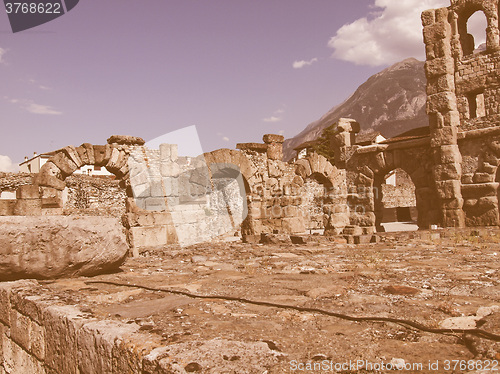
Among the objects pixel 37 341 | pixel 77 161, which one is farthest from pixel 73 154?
pixel 37 341

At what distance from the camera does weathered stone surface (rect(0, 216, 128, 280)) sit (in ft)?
12.0

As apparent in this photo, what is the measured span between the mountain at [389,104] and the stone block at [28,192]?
318ft

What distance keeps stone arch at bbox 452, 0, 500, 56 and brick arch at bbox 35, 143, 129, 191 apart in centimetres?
1190

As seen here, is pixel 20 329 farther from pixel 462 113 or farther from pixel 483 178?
pixel 462 113

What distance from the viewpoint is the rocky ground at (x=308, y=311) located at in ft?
5.98

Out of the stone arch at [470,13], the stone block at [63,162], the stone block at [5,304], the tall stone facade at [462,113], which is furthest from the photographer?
the stone arch at [470,13]

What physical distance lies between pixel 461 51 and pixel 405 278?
1206 centimetres

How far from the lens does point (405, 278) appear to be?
390 cm

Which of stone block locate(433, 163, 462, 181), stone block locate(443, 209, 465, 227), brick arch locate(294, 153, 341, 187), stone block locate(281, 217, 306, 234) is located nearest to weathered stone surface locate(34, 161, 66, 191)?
stone block locate(281, 217, 306, 234)

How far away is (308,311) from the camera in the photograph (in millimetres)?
2670

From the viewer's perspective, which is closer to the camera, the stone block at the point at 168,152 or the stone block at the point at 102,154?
the stone block at the point at 102,154

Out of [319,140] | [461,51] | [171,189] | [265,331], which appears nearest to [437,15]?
[461,51]

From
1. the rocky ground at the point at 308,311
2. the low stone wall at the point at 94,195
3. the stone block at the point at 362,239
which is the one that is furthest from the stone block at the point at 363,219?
the low stone wall at the point at 94,195

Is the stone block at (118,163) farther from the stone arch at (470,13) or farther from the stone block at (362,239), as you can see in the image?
the stone arch at (470,13)
